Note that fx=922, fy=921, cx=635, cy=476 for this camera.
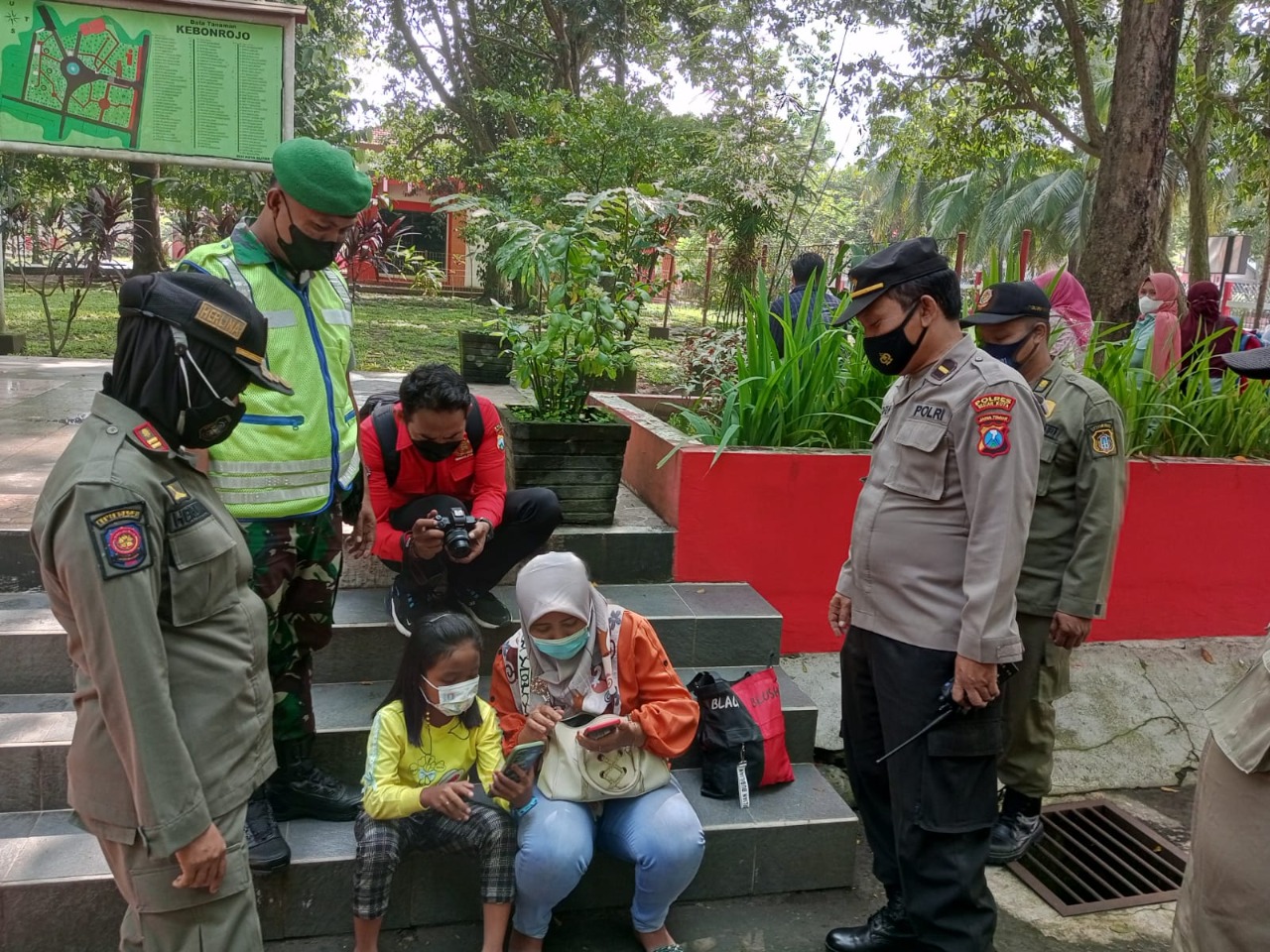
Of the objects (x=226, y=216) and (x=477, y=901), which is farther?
Result: (x=226, y=216)

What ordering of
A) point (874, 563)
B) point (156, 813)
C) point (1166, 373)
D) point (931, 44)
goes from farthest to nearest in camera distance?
point (931, 44) → point (1166, 373) → point (874, 563) → point (156, 813)

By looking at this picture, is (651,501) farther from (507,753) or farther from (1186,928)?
(1186,928)

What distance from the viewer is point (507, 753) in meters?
2.67

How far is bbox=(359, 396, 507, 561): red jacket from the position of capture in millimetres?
3242

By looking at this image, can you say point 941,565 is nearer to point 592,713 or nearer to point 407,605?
point 592,713

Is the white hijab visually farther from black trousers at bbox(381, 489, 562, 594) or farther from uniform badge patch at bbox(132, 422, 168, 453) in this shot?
uniform badge patch at bbox(132, 422, 168, 453)

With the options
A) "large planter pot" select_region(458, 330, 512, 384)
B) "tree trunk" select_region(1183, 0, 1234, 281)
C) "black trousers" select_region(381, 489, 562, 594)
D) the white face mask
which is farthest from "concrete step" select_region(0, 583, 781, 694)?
"tree trunk" select_region(1183, 0, 1234, 281)

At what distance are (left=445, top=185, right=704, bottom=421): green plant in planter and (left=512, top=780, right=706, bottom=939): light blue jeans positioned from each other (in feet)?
6.14

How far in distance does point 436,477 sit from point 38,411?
374 cm

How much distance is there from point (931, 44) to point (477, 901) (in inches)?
415

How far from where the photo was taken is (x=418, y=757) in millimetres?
2631

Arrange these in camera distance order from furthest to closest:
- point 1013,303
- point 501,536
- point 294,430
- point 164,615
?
point 501,536
point 1013,303
point 294,430
point 164,615

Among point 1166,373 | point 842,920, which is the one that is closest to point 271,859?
point 842,920

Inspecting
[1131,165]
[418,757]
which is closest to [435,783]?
[418,757]
